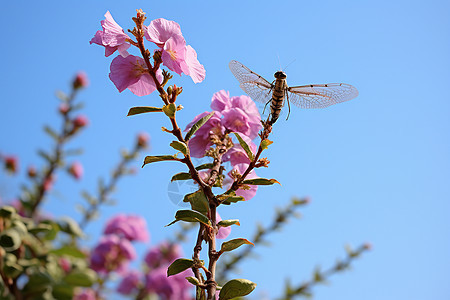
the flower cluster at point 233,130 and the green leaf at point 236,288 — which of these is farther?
the flower cluster at point 233,130

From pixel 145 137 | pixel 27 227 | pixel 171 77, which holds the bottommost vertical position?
pixel 27 227

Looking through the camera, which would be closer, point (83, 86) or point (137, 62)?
point (137, 62)

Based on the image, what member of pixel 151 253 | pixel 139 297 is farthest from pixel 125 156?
pixel 139 297

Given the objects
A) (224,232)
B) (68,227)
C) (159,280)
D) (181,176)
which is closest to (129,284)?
(159,280)

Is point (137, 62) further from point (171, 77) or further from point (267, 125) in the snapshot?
point (267, 125)

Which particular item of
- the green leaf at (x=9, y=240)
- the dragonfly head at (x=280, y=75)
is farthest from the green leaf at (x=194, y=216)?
the green leaf at (x=9, y=240)

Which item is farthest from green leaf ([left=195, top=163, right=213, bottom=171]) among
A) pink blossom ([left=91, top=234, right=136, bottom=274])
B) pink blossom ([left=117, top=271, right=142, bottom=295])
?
pink blossom ([left=117, top=271, right=142, bottom=295])

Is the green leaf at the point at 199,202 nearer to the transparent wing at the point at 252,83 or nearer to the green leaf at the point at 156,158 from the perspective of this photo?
the green leaf at the point at 156,158
